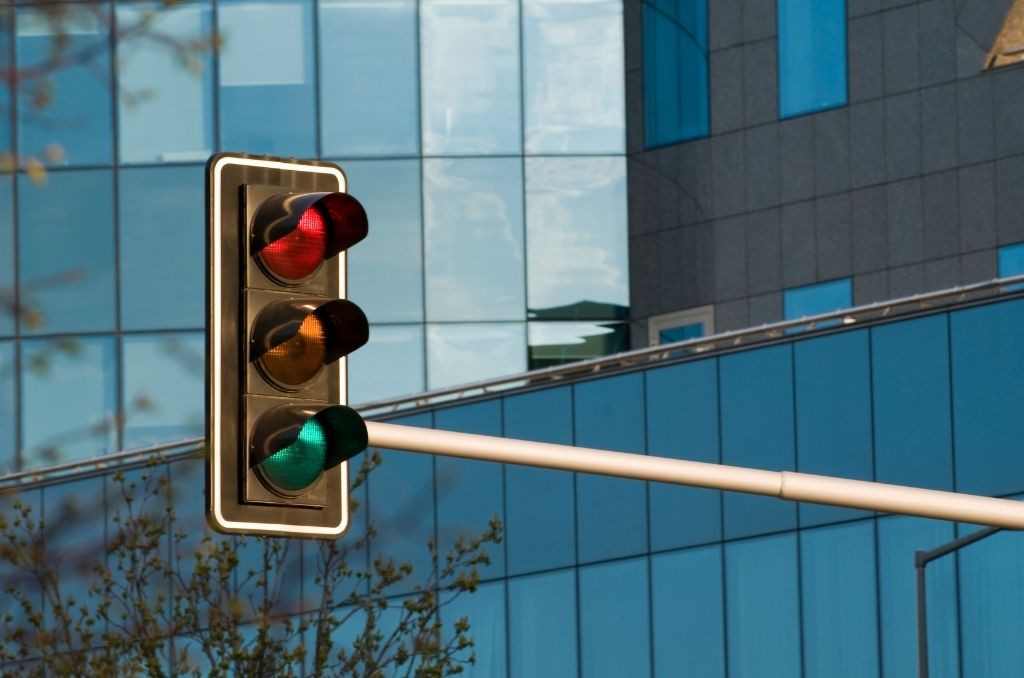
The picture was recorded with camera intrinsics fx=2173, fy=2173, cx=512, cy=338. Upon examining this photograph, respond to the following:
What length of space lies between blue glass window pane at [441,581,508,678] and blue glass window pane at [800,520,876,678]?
450 centimetres

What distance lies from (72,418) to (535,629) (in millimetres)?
9536

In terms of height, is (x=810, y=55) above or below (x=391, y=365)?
above

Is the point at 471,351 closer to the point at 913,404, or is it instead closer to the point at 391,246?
the point at 391,246

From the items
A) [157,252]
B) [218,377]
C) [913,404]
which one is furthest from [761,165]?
[218,377]

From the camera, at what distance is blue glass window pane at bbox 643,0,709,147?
34031 mm

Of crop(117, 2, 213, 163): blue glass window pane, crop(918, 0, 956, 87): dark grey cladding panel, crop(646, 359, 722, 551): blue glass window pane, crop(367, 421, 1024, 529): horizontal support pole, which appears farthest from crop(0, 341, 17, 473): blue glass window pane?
crop(367, 421, 1024, 529): horizontal support pole

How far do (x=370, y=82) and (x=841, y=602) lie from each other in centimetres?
1223

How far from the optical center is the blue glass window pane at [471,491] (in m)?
29.9

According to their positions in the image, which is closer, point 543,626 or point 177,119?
point 543,626

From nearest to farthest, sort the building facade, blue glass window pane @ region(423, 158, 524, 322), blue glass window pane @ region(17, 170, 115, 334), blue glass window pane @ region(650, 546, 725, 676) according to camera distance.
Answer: the building facade
blue glass window pane @ region(650, 546, 725, 676)
blue glass window pane @ region(423, 158, 524, 322)
blue glass window pane @ region(17, 170, 115, 334)

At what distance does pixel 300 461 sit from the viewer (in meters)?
5.60

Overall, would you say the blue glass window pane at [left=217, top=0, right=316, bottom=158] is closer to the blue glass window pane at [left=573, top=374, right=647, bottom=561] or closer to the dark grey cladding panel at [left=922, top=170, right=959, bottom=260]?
the blue glass window pane at [left=573, top=374, right=647, bottom=561]

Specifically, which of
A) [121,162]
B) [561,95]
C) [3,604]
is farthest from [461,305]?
[3,604]

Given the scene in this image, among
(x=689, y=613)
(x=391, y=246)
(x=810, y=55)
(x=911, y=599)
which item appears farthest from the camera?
(x=391, y=246)
